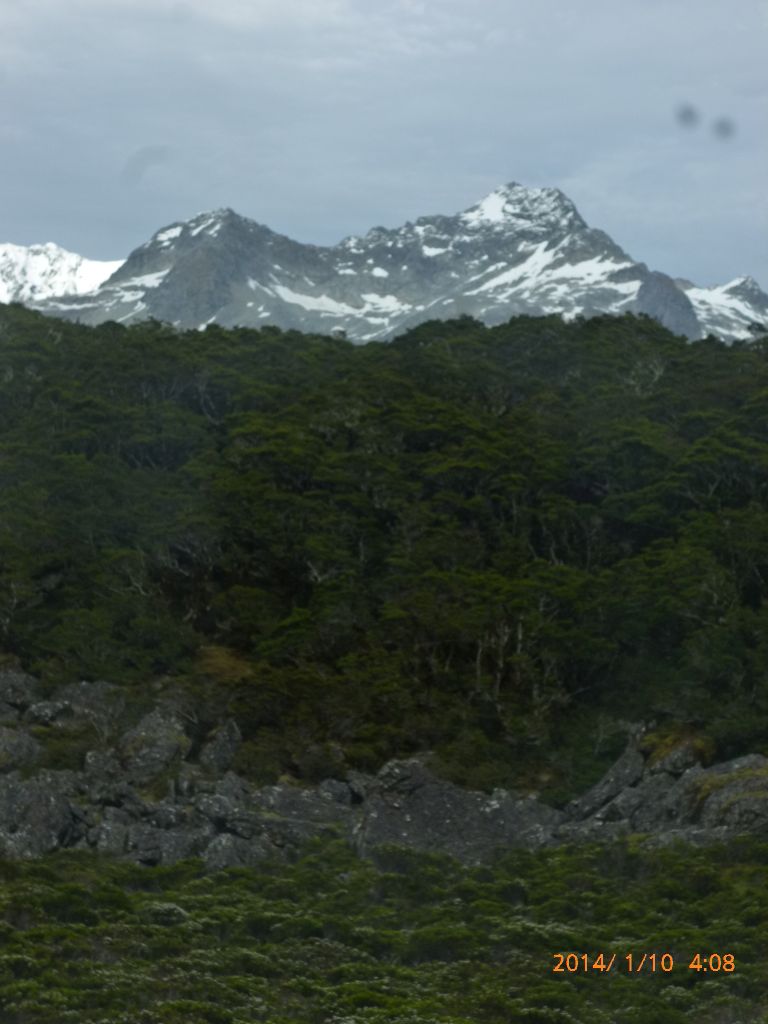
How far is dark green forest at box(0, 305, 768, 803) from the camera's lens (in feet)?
143

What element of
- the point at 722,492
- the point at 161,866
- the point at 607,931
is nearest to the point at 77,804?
the point at 161,866

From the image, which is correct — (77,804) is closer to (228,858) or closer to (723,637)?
(228,858)

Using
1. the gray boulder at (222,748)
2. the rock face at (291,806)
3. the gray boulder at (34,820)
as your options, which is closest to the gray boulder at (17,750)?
the rock face at (291,806)

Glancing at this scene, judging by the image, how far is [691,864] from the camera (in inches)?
1284

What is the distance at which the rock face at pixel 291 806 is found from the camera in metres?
35.5

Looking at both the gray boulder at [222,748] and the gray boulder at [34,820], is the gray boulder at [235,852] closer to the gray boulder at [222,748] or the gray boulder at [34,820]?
the gray boulder at [34,820]

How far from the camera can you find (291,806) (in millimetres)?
38188

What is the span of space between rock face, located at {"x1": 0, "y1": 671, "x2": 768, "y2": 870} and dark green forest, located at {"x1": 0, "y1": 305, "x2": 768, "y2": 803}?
6.65 feet
